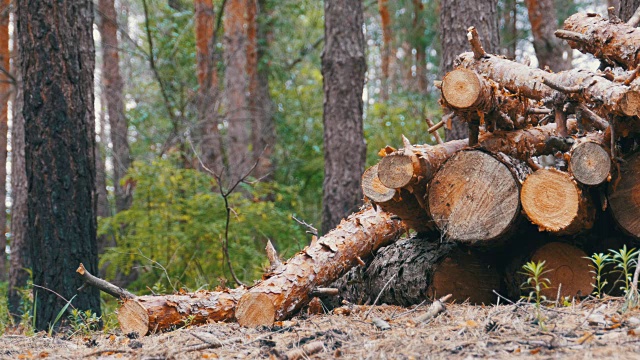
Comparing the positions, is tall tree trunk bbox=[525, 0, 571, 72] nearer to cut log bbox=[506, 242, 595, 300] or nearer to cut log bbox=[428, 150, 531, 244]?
cut log bbox=[506, 242, 595, 300]

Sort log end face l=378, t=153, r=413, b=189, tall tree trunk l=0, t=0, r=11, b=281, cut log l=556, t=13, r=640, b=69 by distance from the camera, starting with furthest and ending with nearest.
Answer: tall tree trunk l=0, t=0, r=11, b=281 → cut log l=556, t=13, r=640, b=69 → log end face l=378, t=153, r=413, b=189

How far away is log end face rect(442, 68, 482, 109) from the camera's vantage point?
4391mm

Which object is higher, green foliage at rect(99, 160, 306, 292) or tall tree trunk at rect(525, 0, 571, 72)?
tall tree trunk at rect(525, 0, 571, 72)

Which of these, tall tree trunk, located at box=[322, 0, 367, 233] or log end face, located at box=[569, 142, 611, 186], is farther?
tall tree trunk, located at box=[322, 0, 367, 233]

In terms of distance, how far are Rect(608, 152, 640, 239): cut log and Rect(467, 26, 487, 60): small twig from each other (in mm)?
1418

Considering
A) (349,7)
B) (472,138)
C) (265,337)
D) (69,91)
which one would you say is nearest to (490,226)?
(472,138)

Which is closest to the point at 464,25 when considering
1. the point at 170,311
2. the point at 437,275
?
the point at 437,275

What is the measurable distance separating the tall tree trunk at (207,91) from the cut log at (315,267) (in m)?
7.38

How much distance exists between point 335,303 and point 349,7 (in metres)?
5.54

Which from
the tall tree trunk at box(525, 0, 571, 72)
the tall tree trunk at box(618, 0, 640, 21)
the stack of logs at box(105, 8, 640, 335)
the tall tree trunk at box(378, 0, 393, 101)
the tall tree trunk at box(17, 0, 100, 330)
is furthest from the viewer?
the tall tree trunk at box(378, 0, 393, 101)

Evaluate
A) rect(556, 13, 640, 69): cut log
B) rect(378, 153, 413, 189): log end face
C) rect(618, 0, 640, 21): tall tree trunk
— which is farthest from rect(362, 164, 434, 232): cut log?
rect(618, 0, 640, 21): tall tree trunk

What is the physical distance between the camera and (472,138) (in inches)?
185

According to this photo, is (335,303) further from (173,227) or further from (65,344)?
(173,227)

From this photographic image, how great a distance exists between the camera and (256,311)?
456cm
